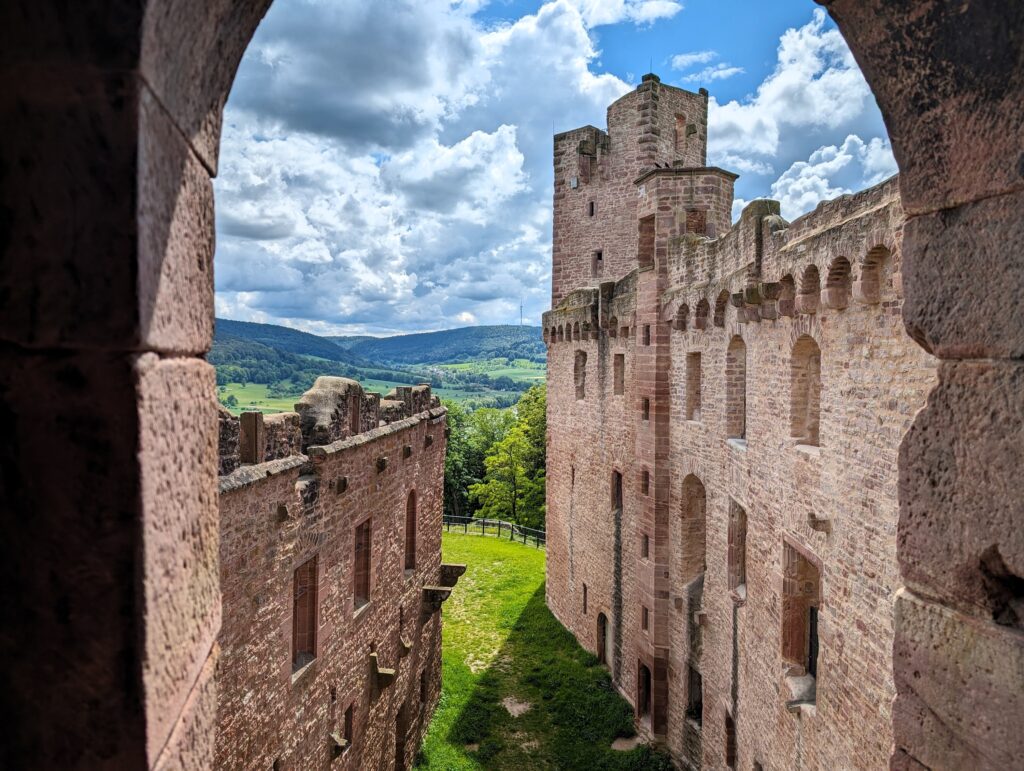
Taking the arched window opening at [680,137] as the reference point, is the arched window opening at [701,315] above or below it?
below

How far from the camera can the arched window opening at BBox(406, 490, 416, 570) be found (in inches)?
600

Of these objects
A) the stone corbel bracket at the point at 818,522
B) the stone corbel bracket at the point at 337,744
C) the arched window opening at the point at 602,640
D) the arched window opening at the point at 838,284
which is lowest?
the arched window opening at the point at 602,640

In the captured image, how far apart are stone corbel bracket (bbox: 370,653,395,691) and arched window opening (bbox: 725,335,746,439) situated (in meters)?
7.08

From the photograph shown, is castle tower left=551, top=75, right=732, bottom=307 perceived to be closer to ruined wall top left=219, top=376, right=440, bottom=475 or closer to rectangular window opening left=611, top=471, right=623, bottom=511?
rectangular window opening left=611, top=471, right=623, bottom=511

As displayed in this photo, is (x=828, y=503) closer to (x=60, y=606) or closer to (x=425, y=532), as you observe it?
(x=60, y=606)

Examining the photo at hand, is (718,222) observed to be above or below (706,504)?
above

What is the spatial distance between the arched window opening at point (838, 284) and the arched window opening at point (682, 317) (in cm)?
600

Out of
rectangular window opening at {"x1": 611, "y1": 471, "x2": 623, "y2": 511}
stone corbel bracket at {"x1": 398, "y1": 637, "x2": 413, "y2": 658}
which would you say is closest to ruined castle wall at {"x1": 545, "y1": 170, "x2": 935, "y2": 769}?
rectangular window opening at {"x1": 611, "y1": 471, "x2": 623, "y2": 511}

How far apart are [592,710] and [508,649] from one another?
4.57 meters

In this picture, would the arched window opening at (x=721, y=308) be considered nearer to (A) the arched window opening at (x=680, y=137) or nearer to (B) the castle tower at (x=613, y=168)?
(B) the castle tower at (x=613, y=168)

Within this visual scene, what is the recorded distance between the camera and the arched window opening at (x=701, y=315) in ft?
42.8

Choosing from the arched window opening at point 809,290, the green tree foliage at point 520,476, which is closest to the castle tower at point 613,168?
the arched window opening at point 809,290

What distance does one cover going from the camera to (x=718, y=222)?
1505 cm

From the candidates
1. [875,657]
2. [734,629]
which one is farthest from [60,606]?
[734,629]
